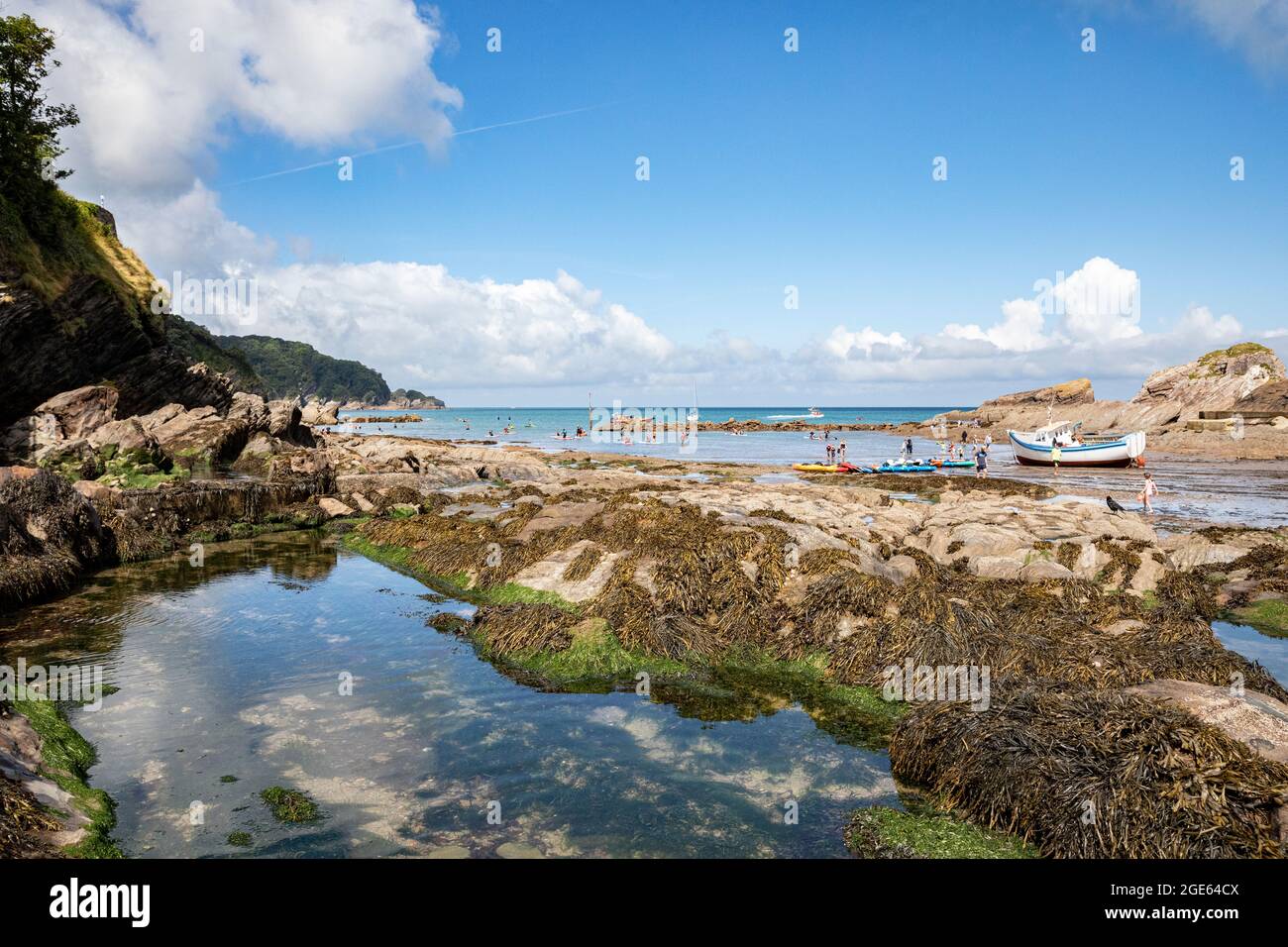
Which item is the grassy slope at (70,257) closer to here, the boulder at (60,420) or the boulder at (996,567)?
the boulder at (60,420)

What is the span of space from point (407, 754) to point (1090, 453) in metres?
71.1

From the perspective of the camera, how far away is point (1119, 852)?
761cm

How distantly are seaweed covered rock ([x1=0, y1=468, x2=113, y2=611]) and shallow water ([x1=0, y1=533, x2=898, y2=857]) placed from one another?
130 cm

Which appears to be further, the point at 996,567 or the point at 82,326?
the point at 82,326

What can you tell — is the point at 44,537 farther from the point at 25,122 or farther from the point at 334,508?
the point at 25,122

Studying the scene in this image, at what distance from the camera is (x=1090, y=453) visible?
65312mm

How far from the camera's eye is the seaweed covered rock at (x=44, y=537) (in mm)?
17453

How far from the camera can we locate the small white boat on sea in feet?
206

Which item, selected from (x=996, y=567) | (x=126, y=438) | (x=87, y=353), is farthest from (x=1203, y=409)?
(x=87, y=353)

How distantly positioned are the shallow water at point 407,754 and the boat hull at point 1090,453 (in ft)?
212

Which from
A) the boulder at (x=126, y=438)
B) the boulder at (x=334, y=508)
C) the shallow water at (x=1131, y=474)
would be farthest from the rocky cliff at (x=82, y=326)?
the shallow water at (x=1131, y=474)
